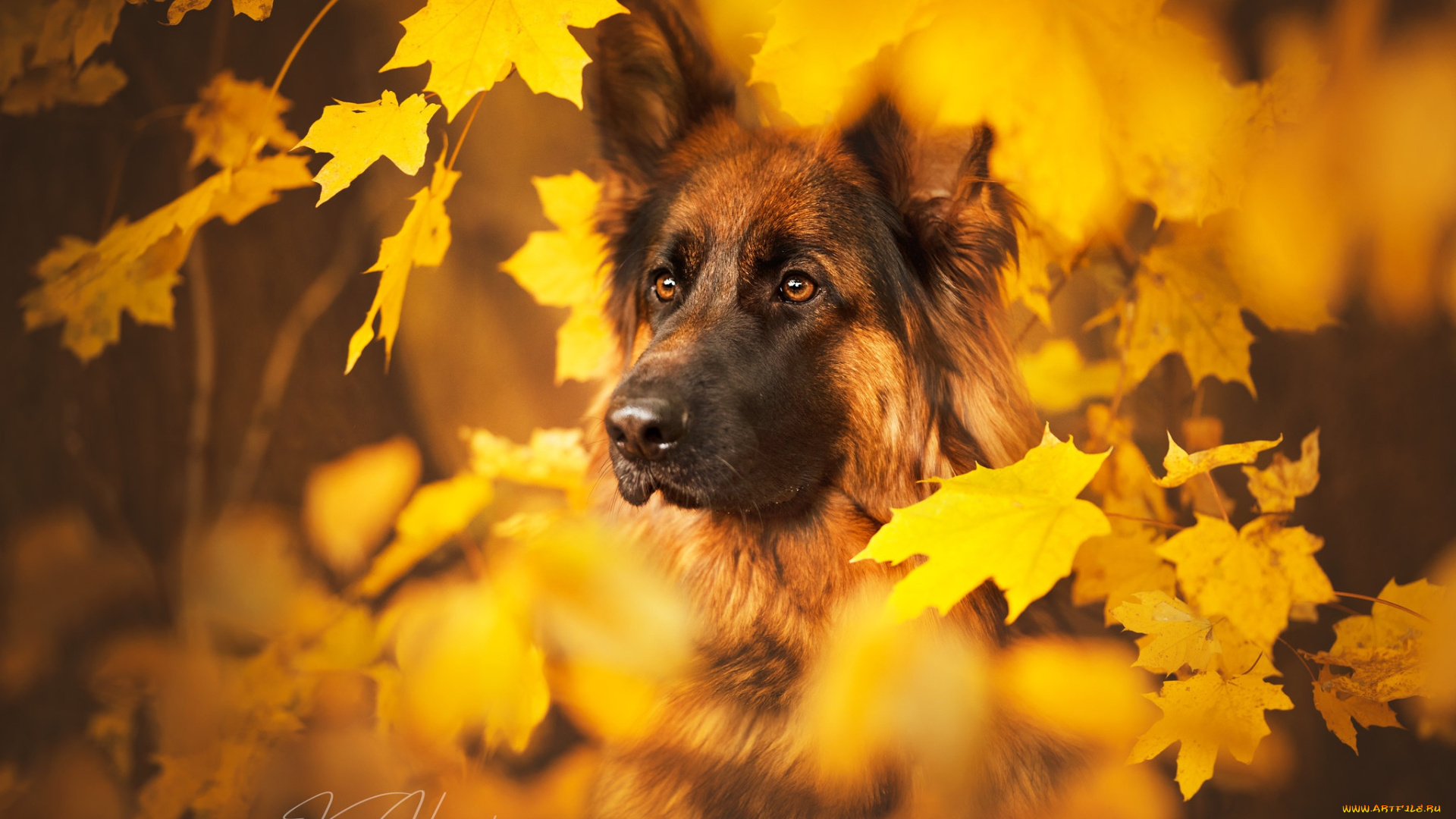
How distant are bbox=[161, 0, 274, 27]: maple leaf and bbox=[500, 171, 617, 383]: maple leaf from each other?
0.66 metres

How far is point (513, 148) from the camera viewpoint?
1.92 meters

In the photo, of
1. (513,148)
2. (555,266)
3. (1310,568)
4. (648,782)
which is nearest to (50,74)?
(513,148)

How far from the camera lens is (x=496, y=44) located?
1.22 meters

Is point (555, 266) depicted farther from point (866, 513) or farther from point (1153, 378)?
point (1153, 378)

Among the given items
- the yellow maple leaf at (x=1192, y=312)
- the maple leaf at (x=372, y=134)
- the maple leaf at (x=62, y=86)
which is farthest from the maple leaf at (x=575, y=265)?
the yellow maple leaf at (x=1192, y=312)

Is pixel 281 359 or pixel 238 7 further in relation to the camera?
pixel 281 359

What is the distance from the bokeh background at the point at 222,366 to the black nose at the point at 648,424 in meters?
0.64

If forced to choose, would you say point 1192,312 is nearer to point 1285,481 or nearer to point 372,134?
point 1285,481

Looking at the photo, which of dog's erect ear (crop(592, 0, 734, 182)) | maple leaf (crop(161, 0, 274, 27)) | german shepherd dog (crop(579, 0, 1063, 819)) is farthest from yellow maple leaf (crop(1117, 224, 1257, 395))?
maple leaf (crop(161, 0, 274, 27))

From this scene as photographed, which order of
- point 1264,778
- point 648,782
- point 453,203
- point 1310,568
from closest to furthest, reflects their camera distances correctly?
1. point 1310,568
2. point 648,782
3. point 1264,778
4. point 453,203

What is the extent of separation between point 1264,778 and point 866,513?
109cm

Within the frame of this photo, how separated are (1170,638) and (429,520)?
165 centimetres

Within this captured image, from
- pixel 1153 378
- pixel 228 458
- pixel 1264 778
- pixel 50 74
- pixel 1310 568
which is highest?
pixel 50 74

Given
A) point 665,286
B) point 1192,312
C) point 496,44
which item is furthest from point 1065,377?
point 496,44
